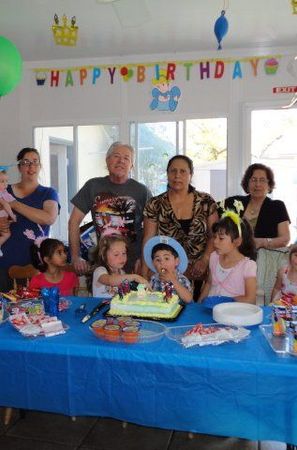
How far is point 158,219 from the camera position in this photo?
259cm

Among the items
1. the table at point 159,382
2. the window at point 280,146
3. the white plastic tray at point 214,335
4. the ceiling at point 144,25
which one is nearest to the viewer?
the table at point 159,382

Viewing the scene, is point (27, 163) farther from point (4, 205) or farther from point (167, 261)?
point (167, 261)

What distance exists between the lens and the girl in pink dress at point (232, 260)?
2.23m

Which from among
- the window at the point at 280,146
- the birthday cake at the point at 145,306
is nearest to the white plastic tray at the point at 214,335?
the birthday cake at the point at 145,306

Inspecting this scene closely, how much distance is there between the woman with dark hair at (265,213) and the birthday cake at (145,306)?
1.19 meters

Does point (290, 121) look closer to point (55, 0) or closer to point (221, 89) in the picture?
point (221, 89)

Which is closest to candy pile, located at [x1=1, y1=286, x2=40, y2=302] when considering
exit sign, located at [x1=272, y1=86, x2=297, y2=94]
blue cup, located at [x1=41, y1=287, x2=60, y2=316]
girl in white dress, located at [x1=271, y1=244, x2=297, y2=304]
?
blue cup, located at [x1=41, y1=287, x2=60, y2=316]

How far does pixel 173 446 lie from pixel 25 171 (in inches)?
70.2

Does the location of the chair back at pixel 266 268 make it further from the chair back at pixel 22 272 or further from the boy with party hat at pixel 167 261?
the chair back at pixel 22 272

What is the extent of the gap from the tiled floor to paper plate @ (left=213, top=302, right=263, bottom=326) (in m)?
0.65

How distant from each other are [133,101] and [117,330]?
3.23 meters

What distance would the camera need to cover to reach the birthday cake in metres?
1.77

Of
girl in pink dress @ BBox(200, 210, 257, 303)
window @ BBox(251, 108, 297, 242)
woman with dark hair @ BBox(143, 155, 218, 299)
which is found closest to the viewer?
girl in pink dress @ BBox(200, 210, 257, 303)

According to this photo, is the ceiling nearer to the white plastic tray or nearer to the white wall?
the white wall
